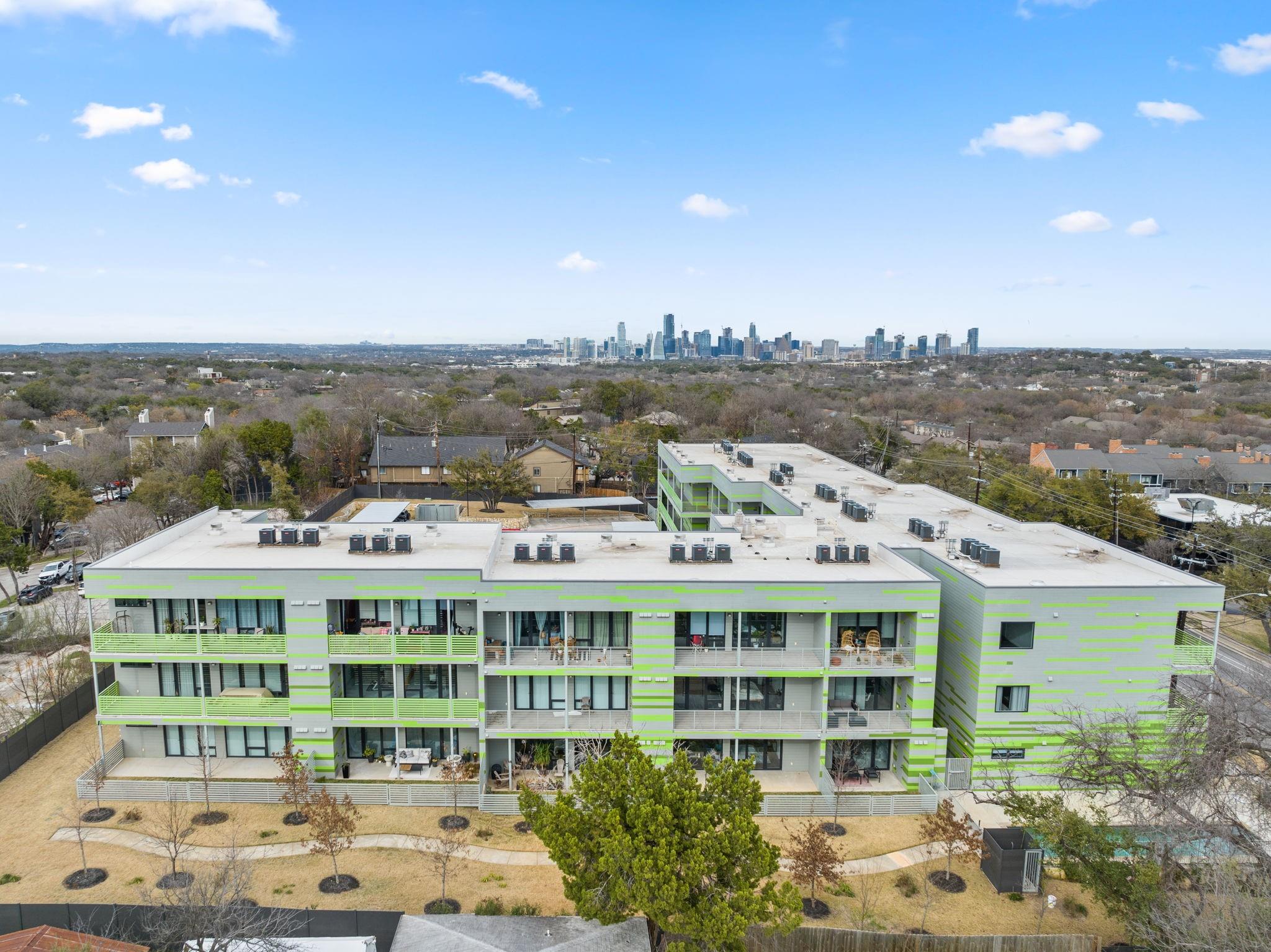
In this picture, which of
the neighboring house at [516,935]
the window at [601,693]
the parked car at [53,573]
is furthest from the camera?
the parked car at [53,573]

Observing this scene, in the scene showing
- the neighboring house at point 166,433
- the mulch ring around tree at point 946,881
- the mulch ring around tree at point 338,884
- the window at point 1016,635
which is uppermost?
the neighboring house at point 166,433

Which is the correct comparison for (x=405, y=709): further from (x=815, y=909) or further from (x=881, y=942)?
(x=881, y=942)

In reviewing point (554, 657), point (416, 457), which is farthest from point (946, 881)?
point (416, 457)

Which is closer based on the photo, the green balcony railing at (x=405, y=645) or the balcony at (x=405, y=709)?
the green balcony railing at (x=405, y=645)

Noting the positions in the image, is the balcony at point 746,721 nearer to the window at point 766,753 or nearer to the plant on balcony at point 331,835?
the window at point 766,753

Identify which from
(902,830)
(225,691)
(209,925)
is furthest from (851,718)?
(225,691)

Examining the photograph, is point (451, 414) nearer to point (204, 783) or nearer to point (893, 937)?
point (204, 783)

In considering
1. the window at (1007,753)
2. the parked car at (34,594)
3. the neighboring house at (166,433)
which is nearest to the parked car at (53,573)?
the parked car at (34,594)
